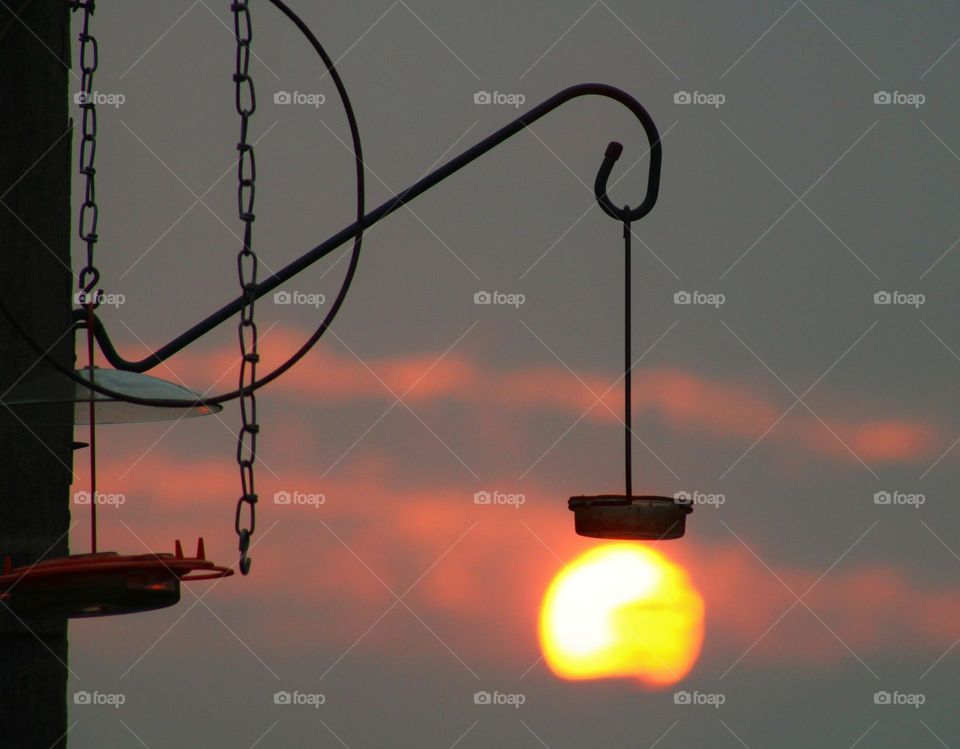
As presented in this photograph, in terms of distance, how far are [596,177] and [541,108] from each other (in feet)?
1.05

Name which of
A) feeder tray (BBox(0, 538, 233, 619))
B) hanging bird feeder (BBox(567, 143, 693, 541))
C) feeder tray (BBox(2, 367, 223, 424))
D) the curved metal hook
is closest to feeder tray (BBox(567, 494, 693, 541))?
hanging bird feeder (BBox(567, 143, 693, 541))

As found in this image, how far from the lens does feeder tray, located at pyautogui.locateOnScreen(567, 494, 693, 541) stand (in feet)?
18.1

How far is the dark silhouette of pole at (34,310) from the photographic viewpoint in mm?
5312

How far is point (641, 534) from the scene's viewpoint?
5.52 m

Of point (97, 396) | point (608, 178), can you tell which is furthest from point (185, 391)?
point (608, 178)

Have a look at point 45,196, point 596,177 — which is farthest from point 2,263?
point 596,177

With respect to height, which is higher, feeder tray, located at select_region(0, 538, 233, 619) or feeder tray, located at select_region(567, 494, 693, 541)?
feeder tray, located at select_region(567, 494, 693, 541)

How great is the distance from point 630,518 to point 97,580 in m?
1.97

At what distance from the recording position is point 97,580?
4.20m

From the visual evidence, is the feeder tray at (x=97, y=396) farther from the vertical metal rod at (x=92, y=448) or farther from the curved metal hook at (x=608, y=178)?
the curved metal hook at (x=608, y=178)

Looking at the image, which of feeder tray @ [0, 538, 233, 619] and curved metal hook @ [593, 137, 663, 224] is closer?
feeder tray @ [0, 538, 233, 619]

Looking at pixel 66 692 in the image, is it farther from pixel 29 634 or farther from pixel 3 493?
pixel 3 493

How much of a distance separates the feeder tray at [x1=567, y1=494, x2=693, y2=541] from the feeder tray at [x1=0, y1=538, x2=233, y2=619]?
5.29ft

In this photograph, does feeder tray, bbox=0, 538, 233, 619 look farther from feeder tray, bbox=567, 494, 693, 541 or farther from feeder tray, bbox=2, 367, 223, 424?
feeder tray, bbox=567, 494, 693, 541
